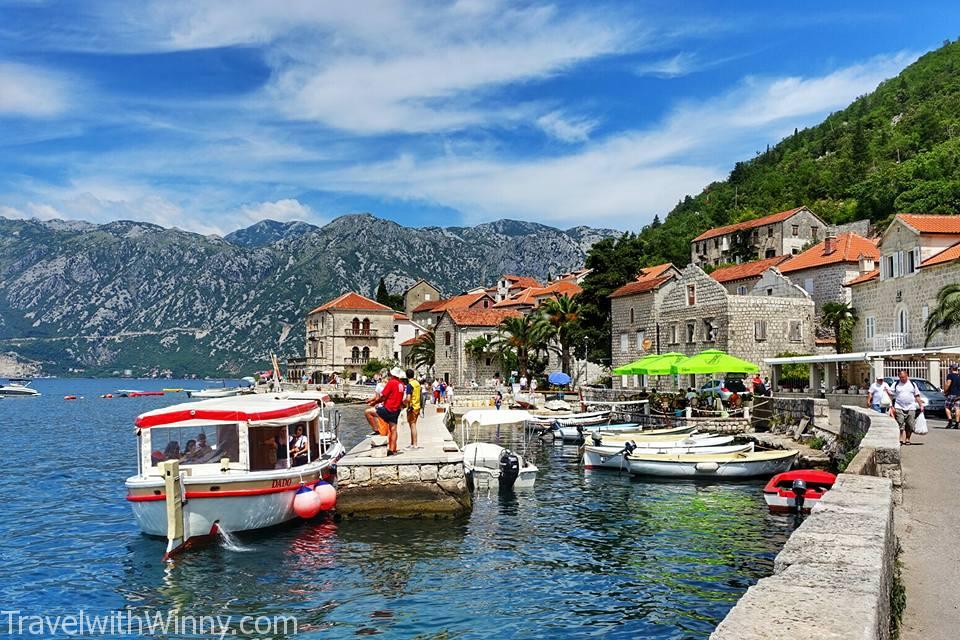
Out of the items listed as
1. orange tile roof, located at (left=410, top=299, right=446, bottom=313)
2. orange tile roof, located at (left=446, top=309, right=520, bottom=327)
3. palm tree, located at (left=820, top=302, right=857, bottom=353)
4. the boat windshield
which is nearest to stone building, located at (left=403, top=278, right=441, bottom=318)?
orange tile roof, located at (left=410, top=299, right=446, bottom=313)

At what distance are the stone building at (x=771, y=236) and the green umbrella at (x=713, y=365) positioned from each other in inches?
2210

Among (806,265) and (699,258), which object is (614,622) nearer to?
(806,265)

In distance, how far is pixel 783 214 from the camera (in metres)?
83.2

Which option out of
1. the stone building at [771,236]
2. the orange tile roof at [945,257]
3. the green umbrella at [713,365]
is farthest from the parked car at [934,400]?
the stone building at [771,236]

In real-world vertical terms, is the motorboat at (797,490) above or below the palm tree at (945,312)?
below

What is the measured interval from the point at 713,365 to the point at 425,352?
56.0 metres

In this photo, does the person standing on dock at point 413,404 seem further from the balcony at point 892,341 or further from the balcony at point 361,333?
the balcony at point 361,333

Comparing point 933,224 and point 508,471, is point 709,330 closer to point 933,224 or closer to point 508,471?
point 933,224

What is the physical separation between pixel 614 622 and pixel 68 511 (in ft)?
52.8

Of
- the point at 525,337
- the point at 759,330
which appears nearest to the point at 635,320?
the point at 759,330

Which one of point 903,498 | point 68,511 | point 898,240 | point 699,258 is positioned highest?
point 699,258

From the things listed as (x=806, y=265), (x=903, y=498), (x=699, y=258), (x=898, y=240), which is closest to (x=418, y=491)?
(x=903, y=498)

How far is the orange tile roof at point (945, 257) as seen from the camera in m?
32.7

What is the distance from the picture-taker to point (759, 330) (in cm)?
4416
